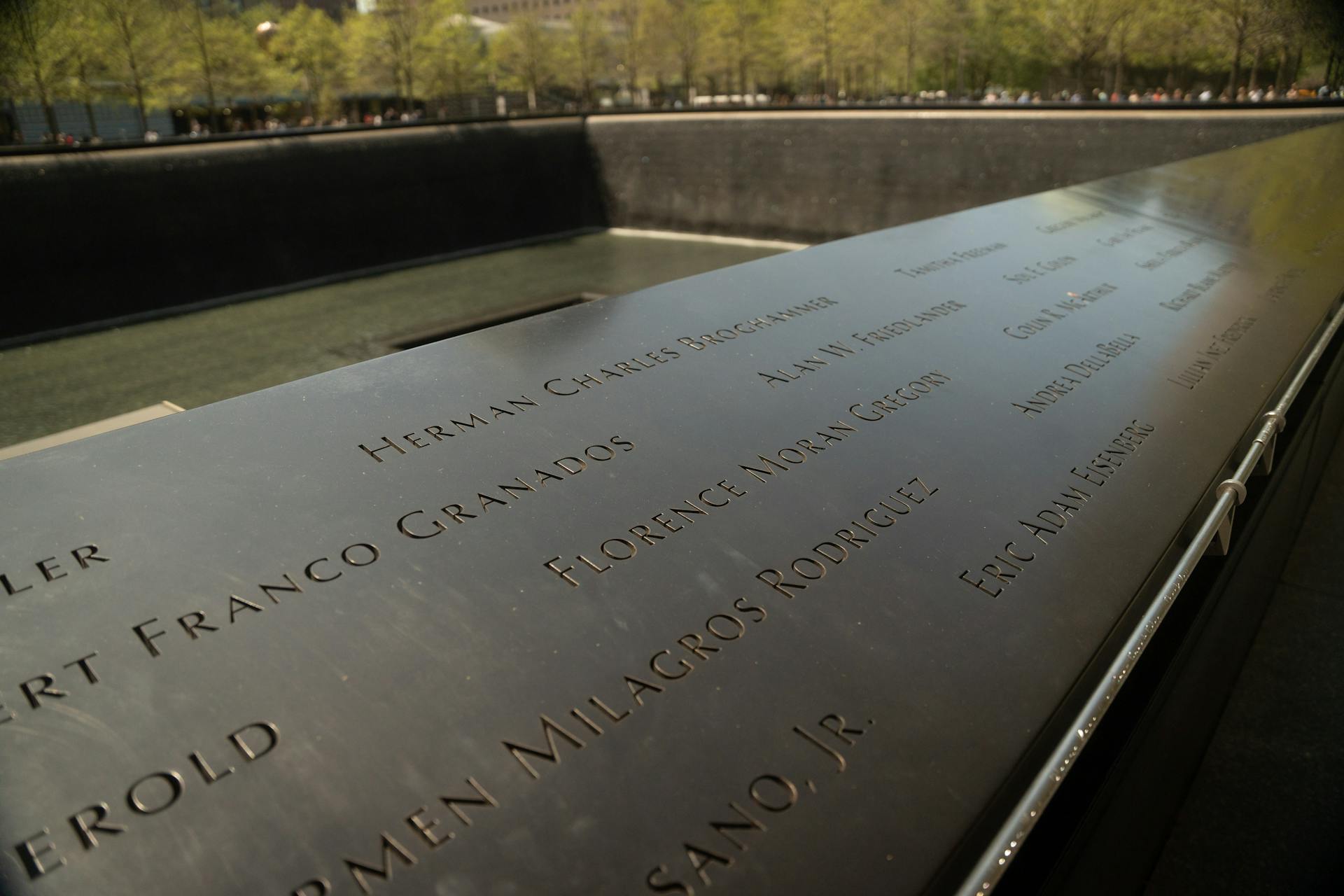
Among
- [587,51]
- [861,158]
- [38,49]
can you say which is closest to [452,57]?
[587,51]

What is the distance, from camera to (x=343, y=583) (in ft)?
4.55

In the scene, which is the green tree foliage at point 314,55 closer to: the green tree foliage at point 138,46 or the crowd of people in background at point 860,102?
the crowd of people in background at point 860,102

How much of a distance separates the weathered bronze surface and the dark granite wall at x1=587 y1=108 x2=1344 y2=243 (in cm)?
871

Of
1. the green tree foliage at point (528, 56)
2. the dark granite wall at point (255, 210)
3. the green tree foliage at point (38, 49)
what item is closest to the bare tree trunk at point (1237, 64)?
the dark granite wall at point (255, 210)

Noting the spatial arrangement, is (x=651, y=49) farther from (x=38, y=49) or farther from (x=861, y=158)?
(x=38, y=49)

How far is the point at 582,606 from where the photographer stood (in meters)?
1.36

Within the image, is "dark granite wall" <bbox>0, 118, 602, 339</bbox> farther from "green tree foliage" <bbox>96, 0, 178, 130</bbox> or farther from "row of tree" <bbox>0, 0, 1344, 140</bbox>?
"green tree foliage" <bbox>96, 0, 178, 130</bbox>

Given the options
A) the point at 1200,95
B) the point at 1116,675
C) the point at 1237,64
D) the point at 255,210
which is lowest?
the point at 255,210

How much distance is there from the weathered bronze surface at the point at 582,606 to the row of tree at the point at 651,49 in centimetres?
1330

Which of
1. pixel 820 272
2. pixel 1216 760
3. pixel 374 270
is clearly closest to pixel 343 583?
pixel 820 272

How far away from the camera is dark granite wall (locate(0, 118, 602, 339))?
30.6ft

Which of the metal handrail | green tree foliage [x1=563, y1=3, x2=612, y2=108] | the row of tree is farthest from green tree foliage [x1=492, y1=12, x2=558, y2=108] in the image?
the metal handrail

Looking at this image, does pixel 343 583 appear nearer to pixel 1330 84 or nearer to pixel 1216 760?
pixel 1216 760

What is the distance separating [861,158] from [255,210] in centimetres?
775
